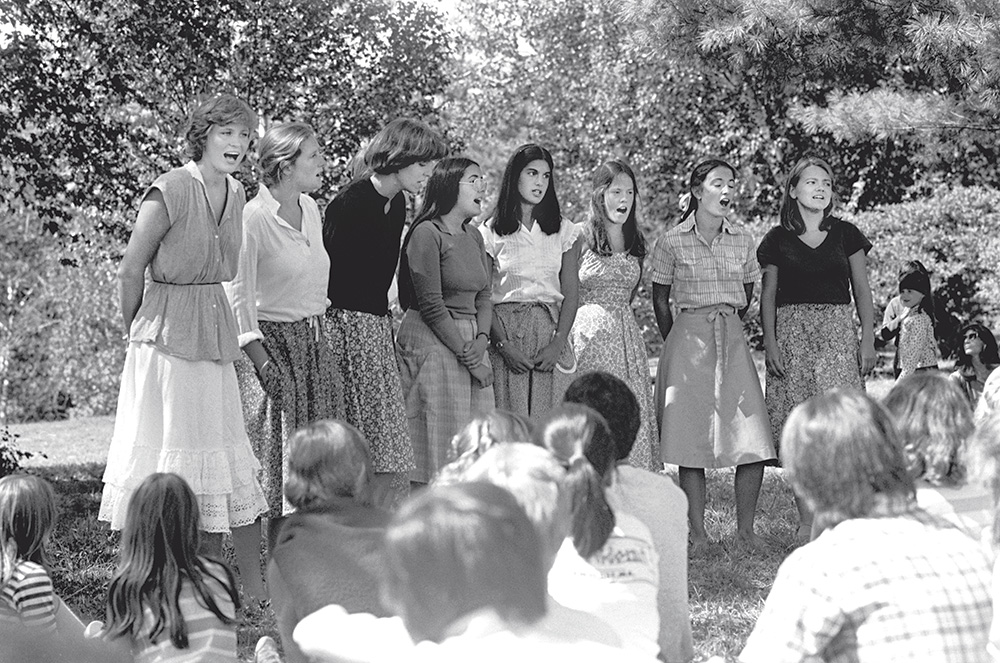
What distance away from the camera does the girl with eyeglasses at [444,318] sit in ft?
17.6

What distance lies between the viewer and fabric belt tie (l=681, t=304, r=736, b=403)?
573 cm

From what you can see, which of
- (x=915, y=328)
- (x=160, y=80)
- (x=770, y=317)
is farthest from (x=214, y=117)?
(x=915, y=328)

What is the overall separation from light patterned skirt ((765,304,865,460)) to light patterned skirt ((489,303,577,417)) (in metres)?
1.03

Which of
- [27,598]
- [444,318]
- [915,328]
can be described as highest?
[444,318]

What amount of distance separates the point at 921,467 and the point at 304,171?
8.88 ft

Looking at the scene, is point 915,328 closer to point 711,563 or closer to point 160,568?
point 711,563

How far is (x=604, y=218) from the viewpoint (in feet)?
19.2

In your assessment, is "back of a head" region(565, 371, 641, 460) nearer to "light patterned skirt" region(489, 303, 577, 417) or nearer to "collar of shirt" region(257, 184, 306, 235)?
"collar of shirt" region(257, 184, 306, 235)

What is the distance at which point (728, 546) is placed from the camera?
5.60m

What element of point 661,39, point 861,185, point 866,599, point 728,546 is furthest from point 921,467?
point 861,185

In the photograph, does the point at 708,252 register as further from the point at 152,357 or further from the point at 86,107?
the point at 86,107

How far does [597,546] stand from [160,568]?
108cm

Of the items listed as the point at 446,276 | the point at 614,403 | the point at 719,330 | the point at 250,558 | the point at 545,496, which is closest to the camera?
the point at 545,496

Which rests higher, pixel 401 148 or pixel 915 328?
pixel 401 148
